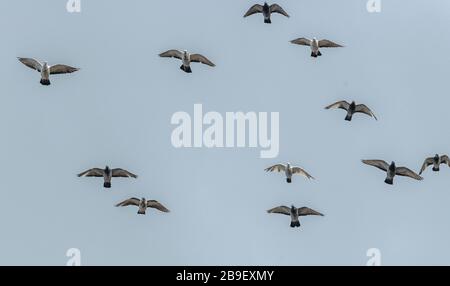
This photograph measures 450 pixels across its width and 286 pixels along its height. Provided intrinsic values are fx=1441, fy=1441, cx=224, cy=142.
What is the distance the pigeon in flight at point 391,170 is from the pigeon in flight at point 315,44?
186 inches

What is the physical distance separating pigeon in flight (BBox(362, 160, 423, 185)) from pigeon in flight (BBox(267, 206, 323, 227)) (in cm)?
293

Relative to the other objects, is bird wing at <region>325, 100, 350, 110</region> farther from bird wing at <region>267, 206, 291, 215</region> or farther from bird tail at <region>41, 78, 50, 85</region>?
bird tail at <region>41, 78, 50, 85</region>

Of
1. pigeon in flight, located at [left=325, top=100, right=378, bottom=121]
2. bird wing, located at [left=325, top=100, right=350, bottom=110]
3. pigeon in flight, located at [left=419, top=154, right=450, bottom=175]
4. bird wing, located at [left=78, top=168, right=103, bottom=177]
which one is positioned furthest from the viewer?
bird wing, located at [left=325, top=100, right=350, bottom=110]

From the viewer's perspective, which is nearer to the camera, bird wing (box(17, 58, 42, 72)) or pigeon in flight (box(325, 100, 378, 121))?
bird wing (box(17, 58, 42, 72))

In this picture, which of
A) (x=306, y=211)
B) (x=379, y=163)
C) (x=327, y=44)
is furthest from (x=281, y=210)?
(x=327, y=44)

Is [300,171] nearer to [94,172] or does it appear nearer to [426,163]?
[426,163]

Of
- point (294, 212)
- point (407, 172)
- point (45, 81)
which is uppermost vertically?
point (45, 81)

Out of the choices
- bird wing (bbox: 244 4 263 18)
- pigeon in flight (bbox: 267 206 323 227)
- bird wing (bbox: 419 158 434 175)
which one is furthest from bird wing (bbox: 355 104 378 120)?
bird wing (bbox: 244 4 263 18)

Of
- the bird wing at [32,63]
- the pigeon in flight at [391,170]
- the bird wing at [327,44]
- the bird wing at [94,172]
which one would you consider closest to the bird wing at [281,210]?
the pigeon in flight at [391,170]

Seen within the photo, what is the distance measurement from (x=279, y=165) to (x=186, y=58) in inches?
221

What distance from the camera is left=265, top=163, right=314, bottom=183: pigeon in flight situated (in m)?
56.4

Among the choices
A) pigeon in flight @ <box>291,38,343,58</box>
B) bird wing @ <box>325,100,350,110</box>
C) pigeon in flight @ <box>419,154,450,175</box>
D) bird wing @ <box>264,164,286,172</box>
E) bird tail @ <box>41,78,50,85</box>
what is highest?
pigeon in flight @ <box>291,38,343,58</box>

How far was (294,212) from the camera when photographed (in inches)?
2213
